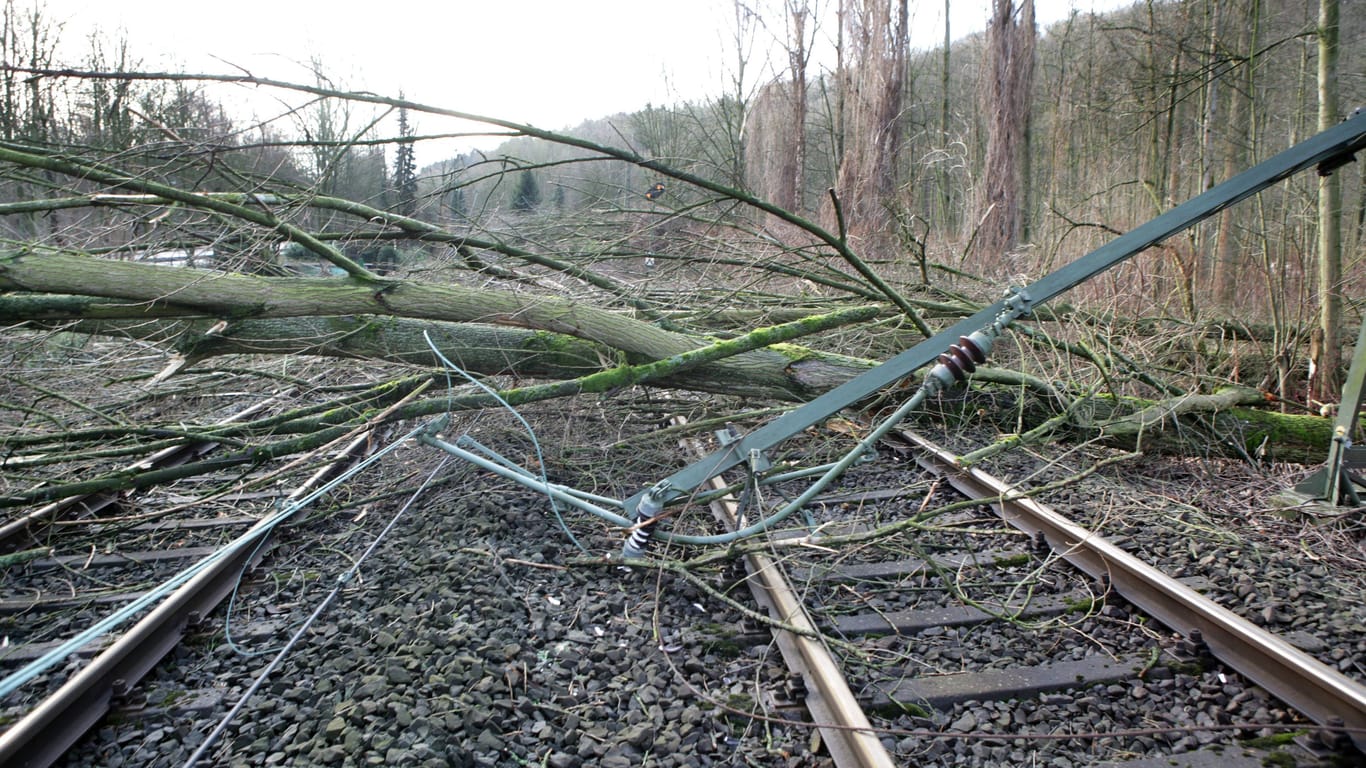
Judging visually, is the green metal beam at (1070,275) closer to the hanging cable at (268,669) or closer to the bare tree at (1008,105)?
the hanging cable at (268,669)

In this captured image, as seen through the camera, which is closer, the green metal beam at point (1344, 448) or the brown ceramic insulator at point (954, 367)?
the brown ceramic insulator at point (954, 367)

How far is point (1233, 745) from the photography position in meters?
2.66

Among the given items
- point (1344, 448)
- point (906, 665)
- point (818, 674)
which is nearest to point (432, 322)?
point (818, 674)

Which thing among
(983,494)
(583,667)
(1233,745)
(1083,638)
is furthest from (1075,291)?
(583,667)

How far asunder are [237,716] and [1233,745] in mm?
3588

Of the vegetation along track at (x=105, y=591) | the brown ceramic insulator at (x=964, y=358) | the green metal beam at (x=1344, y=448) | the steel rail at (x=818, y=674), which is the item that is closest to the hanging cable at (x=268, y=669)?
the vegetation along track at (x=105, y=591)

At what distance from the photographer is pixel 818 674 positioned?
3021 millimetres

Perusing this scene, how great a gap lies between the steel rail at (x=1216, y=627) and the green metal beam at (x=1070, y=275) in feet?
5.22

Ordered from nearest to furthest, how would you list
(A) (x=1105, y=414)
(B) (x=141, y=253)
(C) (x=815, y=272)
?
(B) (x=141, y=253), (A) (x=1105, y=414), (C) (x=815, y=272)

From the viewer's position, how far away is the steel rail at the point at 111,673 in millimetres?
2781

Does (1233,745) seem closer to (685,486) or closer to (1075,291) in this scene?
(685,486)

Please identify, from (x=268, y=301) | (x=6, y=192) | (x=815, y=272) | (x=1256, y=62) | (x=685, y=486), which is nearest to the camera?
(x=685, y=486)

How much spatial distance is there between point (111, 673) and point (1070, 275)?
4046mm

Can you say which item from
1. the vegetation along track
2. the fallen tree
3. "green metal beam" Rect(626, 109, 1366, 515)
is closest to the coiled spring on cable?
"green metal beam" Rect(626, 109, 1366, 515)
